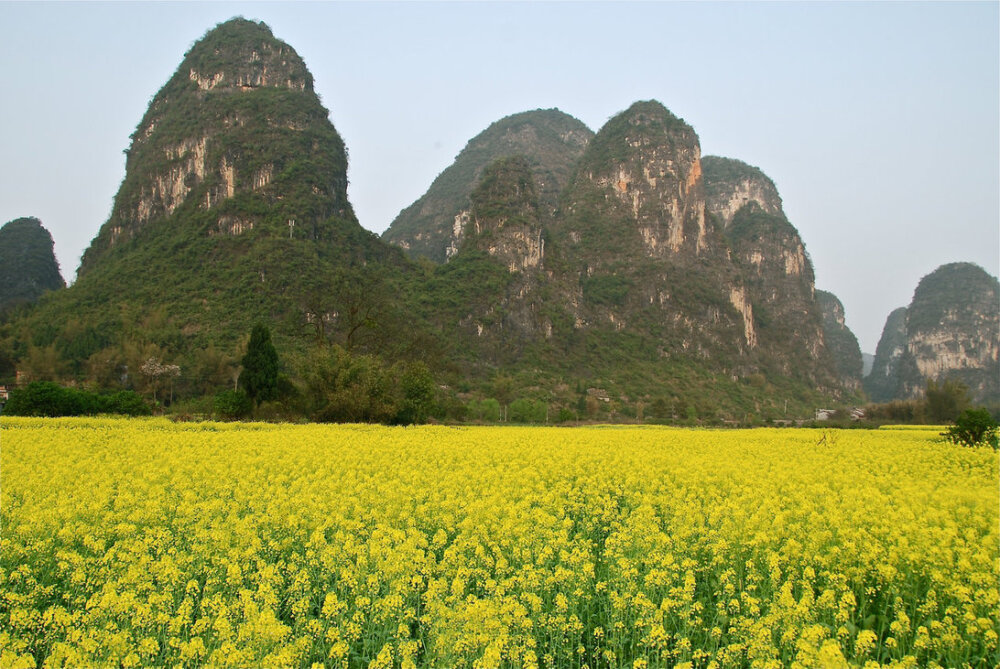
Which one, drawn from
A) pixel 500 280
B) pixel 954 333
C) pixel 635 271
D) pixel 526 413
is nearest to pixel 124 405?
pixel 526 413

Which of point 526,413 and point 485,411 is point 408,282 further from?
point 485,411

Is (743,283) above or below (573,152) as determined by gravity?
below

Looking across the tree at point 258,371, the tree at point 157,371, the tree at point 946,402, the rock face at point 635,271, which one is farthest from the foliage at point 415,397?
the rock face at point 635,271

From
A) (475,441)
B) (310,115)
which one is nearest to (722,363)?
(310,115)

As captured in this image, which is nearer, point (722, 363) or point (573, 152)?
point (722, 363)

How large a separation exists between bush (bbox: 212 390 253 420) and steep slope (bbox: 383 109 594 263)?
92519mm

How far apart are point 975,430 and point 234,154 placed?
259 feet

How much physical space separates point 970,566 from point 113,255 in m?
87.5

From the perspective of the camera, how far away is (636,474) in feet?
34.1

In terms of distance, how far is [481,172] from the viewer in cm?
16525

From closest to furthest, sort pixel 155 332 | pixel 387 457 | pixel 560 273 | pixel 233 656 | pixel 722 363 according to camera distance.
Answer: pixel 233 656
pixel 387 457
pixel 155 332
pixel 560 273
pixel 722 363

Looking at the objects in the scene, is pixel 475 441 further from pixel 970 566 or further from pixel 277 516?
pixel 970 566

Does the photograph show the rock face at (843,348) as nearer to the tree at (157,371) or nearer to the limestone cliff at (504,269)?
the limestone cliff at (504,269)

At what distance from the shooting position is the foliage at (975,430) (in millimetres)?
17464
